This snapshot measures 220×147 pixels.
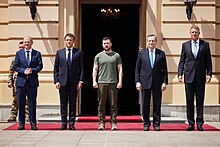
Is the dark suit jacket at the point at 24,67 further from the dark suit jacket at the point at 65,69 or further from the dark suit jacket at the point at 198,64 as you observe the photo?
the dark suit jacket at the point at 198,64

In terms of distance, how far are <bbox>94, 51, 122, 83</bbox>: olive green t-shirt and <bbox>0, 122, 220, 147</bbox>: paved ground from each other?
1210 mm

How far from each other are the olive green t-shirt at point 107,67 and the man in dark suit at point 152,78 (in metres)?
0.51

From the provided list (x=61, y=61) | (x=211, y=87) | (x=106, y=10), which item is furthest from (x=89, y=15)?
(x=61, y=61)

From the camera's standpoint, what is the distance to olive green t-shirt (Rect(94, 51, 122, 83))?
11914mm

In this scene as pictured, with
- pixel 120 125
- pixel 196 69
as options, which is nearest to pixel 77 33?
pixel 120 125

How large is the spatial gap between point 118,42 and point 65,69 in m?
8.11

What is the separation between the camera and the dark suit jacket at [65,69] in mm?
12086

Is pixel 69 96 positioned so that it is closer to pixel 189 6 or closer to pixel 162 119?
pixel 162 119

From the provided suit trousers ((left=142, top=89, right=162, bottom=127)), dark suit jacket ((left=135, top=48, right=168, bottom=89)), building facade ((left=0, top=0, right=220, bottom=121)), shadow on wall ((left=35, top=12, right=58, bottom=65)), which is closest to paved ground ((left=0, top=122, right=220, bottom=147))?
suit trousers ((left=142, top=89, right=162, bottom=127))

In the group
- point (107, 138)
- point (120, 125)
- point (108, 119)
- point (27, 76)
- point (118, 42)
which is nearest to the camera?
point (107, 138)

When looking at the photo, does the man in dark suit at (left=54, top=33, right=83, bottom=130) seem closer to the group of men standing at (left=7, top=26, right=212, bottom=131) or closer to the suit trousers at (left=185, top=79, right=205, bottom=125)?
the group of men standing at (left=7, top=26, right=212, bottom=131)

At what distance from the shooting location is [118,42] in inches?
788

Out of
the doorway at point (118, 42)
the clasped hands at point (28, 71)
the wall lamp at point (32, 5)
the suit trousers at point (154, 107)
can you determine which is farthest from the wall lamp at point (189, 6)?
the clasped hands at point (28, 71)

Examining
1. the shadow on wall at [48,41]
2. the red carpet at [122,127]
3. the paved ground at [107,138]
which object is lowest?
the red carpet at [122,127]
